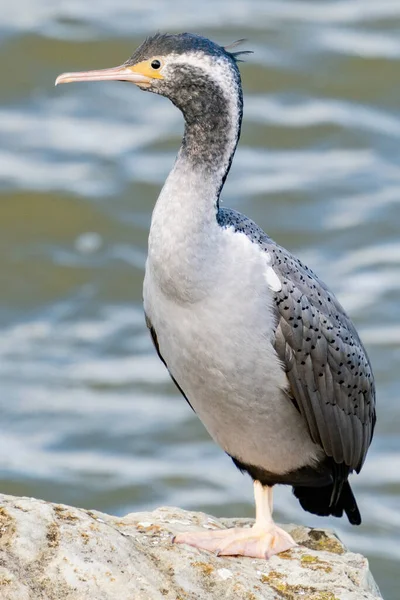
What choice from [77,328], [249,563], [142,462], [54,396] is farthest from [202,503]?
[249,563]

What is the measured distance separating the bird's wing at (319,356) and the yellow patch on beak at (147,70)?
0.76 m

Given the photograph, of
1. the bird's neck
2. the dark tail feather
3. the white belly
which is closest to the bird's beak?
the bird's neck

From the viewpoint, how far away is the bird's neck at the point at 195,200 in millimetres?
6473

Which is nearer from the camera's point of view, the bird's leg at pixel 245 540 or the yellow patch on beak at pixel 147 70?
the bird's leg at pixel 245 540

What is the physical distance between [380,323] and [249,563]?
7.29 m

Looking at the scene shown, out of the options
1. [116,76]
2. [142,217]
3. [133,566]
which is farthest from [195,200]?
[142,217]

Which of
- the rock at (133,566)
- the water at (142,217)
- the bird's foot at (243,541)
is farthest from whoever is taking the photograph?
the water at (142,217)

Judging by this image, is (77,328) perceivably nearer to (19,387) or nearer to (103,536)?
(19,387)

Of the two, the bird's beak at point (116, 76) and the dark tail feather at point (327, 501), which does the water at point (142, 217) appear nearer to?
the dark tail feather at point (327, 501)

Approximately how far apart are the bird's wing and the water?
3.36 metres

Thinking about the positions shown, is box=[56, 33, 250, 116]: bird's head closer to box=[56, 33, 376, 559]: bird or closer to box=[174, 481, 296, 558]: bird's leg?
box=[56, 33, 376, 559]: bird

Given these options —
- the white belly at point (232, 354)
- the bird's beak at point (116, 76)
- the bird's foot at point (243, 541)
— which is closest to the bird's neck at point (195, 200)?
the white belly at point (232, 354)

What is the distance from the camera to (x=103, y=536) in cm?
561

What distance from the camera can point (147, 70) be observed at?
6586mm
